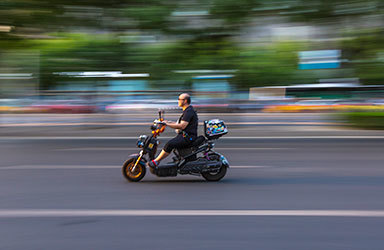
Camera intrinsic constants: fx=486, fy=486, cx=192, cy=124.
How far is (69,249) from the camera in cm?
462

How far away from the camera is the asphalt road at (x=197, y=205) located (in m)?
4.89

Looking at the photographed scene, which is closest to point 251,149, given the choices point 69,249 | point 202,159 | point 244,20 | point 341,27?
point 202,159

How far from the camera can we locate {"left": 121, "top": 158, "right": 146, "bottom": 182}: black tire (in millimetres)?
7809

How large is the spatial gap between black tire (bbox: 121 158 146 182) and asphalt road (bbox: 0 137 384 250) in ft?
0.35

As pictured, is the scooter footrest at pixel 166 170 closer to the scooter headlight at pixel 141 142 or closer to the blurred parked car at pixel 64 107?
the scooter headlight at pixel 141 142

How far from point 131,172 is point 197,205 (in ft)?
6.13

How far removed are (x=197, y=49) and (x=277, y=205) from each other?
35.0 ft

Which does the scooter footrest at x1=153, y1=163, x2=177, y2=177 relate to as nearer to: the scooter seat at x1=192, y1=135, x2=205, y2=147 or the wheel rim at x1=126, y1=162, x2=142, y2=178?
the wheel rim at x1=126, y1=162, x2=142, y2=178

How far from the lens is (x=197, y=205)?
20.7 ft

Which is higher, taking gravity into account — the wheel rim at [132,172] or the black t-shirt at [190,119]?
the black t-shirt at [190,119]

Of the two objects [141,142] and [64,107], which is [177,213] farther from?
[64,107]

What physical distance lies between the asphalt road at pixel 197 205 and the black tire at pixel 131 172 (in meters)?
0.11

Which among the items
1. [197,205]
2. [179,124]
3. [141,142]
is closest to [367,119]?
[179,124]

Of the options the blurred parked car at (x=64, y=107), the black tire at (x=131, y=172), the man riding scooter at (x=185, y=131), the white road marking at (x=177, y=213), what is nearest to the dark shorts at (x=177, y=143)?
the man riding scooter at (x=185, y=131)
